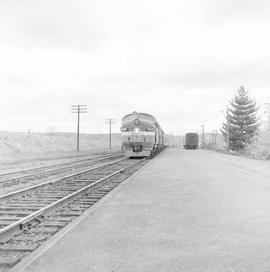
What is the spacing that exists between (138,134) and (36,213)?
78.1 feet

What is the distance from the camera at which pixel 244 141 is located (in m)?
70.4

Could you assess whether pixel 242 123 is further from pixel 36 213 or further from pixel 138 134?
pixel 36 213

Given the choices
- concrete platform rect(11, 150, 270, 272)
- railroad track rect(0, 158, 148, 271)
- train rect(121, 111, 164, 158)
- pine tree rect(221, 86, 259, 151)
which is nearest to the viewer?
concrete platform rect(11, 150, 270, 272)

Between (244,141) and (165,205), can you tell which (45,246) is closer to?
(165,205)

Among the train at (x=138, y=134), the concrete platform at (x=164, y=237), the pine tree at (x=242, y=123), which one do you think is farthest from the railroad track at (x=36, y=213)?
the pine tree at (x=242, y=123)

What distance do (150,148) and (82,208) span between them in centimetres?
2323

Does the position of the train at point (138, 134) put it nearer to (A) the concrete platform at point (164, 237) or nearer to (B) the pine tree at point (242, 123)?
(A) the concrete platform at point (164, 237)

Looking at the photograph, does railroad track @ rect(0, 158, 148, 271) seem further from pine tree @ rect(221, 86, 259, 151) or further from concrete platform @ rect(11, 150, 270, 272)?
pine tree @ rect(221, 86, 259, 151)

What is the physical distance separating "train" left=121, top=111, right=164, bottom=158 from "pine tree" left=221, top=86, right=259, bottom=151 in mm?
39508

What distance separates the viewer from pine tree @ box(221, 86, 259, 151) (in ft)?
230

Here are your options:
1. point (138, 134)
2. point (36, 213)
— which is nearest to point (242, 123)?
point (138, 134)

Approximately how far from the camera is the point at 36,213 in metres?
8.28

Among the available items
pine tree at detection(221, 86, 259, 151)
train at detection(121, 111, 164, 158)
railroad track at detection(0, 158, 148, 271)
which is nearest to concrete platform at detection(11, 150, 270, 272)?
railroad track at detection(0, 158, 148, 271)

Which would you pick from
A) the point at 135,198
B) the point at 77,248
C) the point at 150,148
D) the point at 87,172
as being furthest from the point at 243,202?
the point at 150,148
